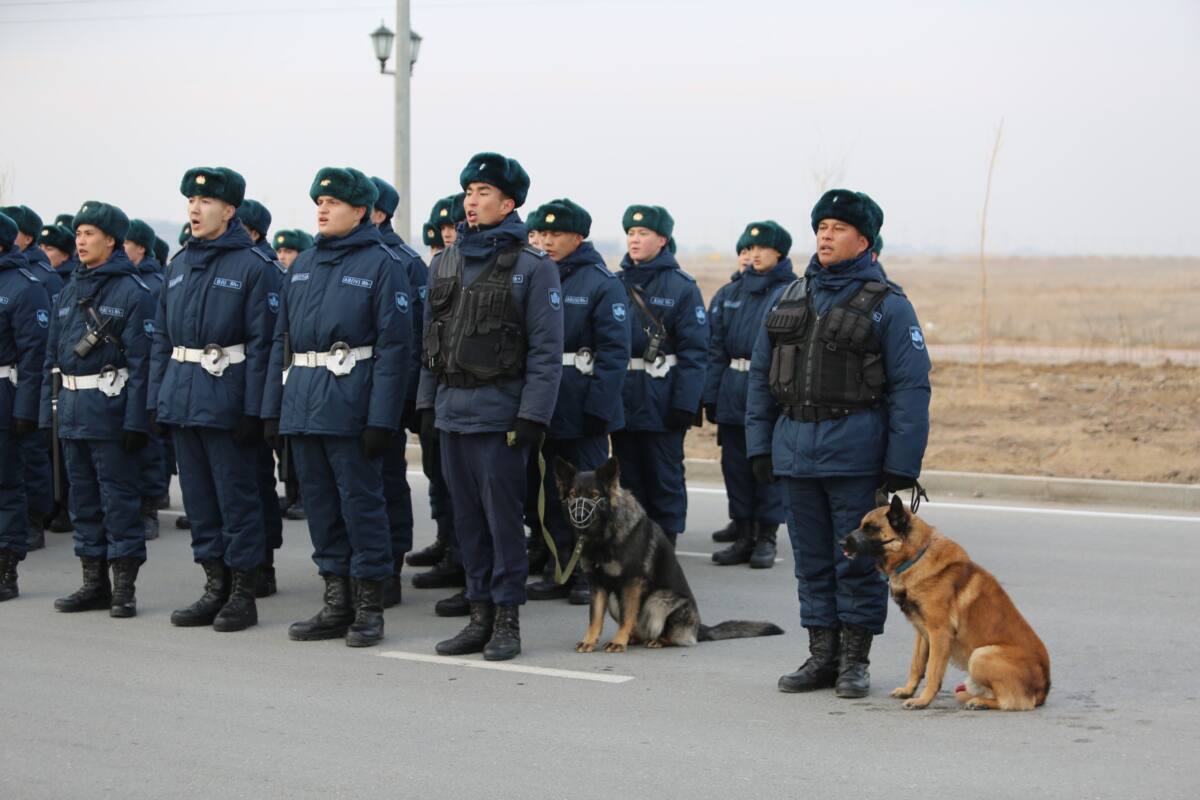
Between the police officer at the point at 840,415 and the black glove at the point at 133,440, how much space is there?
356 cm

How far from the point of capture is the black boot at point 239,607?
8.21 m

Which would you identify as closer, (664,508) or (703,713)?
(703,713)

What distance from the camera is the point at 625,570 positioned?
7.61m

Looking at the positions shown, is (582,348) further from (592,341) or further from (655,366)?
(655,366)

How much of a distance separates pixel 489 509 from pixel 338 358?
3.60 feet

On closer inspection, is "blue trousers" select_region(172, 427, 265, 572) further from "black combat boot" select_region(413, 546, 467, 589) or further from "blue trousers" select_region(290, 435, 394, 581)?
"black combat boot" select_region(413, 546, 467, 589)

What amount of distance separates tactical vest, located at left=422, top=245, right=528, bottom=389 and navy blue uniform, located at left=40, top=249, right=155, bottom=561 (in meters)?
1.99

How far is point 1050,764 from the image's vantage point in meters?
5.61

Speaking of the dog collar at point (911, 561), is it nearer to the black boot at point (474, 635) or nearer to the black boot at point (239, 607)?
the black boot at point (474, 635)

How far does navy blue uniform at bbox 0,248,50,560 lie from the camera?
9.20 metres

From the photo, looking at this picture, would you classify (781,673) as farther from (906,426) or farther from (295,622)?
(295,622)

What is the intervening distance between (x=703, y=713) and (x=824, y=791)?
3.84 feet

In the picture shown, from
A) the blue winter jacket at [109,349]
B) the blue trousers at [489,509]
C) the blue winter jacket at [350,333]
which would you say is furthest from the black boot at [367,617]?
the blue winter jacket at [109,349]

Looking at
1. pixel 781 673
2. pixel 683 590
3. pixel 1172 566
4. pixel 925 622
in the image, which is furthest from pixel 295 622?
pixel 1172 566
